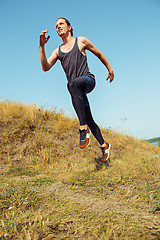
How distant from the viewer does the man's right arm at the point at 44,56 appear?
303 centimetres

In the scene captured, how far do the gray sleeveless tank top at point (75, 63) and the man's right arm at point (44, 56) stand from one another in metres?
0.27

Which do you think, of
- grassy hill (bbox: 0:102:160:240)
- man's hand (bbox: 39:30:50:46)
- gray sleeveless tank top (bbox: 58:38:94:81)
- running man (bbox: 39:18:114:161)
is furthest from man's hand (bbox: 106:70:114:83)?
grassy hill (bbox: 0:102:160:240)

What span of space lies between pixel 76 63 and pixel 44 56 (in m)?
0.57

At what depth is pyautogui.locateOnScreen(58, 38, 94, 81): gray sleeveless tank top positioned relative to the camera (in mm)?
3156

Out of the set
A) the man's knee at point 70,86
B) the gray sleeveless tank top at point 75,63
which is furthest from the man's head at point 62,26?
the man's knee at point 70,86

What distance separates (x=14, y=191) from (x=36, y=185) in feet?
1.68

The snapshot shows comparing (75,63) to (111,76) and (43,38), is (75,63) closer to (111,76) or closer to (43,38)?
(43,38)

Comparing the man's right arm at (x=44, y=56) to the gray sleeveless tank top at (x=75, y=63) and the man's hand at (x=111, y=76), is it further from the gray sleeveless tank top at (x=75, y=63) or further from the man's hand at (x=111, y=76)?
the man's hand at (x=111, y=76)

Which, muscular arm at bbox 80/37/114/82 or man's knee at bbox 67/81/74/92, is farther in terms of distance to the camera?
muscular arm at bbox 80/37/114/82

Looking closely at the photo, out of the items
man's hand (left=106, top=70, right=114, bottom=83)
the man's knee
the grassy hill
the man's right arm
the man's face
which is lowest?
the grassy hill

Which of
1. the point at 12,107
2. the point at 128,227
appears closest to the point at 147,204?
the point at 128,227

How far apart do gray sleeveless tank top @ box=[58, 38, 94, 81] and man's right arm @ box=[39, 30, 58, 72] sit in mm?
274

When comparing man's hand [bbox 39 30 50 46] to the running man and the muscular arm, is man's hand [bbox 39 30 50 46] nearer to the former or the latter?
the running man

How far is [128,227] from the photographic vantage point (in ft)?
5.09
